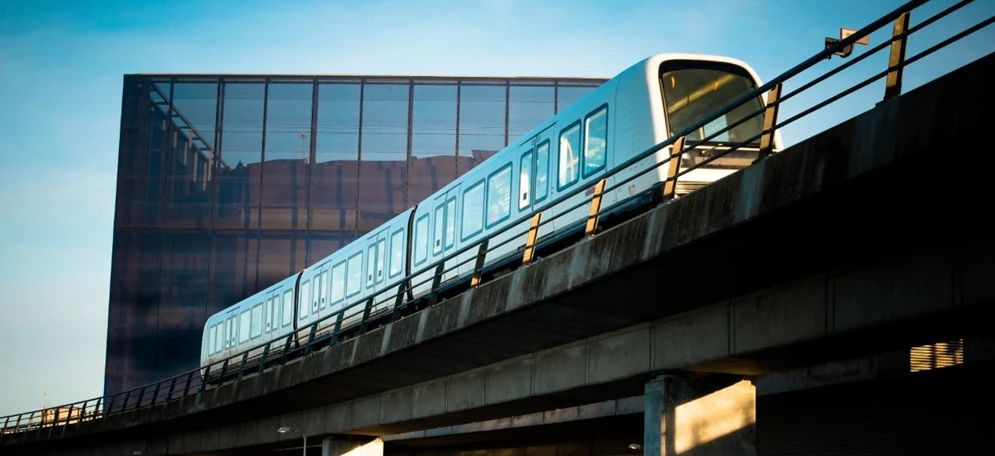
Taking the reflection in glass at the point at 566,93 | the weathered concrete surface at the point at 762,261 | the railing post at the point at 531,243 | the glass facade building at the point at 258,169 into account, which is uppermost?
the reflection in glass at the point at 566,93

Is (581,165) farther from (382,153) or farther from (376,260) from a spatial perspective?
(382,153)

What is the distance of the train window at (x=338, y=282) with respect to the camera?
119 feet

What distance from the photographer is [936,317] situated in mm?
12359

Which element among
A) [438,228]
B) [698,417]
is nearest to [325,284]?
[438,228]

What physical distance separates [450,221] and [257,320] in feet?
61.7

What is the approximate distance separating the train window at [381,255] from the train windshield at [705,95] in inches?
505

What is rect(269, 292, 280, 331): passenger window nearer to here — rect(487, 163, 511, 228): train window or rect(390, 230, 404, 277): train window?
rect(390, 230, 404, 277): train window

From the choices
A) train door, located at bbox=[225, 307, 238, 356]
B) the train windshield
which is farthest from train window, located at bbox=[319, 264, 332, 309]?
the train windshield

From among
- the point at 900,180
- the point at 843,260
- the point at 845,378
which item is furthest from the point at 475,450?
the point at 900,180

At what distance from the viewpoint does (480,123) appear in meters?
72.0

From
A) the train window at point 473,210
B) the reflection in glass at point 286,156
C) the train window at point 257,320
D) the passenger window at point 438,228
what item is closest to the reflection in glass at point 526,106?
the reflection in glass at point 286,156

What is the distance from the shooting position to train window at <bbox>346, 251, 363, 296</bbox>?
34.7m

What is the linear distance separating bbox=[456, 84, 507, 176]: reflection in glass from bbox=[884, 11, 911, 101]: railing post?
2351 inches

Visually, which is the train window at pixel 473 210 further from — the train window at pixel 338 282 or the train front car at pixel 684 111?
the train window at pixel 338 282
